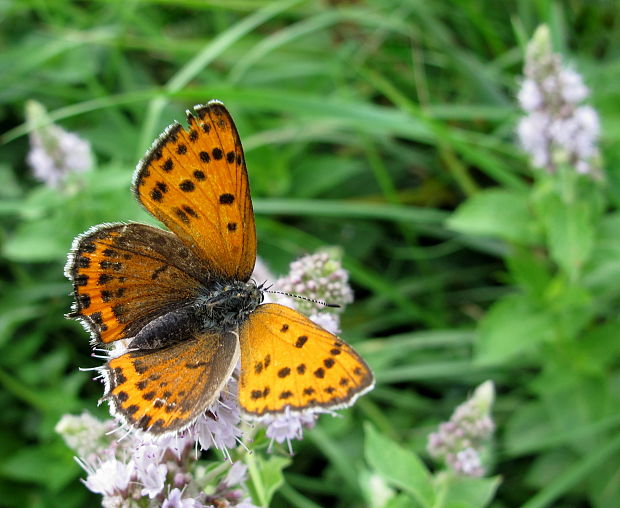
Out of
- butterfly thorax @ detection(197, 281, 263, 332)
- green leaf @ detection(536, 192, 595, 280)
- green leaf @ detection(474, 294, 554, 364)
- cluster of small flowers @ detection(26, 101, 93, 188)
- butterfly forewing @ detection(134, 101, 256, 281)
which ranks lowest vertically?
butterfly thorax @ detection(197, 281, 263, 332)

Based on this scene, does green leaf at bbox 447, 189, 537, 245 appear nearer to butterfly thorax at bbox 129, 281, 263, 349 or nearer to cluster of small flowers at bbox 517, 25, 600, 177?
cluster of small flowers at bbox 517, 25, 600, 177

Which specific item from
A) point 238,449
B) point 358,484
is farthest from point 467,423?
point 358,484

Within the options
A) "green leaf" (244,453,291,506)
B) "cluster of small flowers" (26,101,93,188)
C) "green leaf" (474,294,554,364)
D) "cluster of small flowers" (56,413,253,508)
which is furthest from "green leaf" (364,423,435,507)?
"cluster of small flowers" (26,101,93,188)

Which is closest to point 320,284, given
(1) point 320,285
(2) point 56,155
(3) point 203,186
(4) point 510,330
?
(1) point 320,285

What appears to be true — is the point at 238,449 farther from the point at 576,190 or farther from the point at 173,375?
the point at 576,190

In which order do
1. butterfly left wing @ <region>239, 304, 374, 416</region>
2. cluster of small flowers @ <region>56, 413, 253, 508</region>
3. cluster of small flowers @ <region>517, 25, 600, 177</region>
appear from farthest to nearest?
cluster of small flowers @ <region>517, 25, 600, 177</region> → cluster of small flowers @ <region>56, 413, 253, 508</region> → butterfly left wing @ <region>239, 304, 374, 416</region>

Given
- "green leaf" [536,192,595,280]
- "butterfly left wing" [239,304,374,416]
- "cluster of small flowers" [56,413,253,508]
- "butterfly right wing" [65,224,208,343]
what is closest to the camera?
"butterfly left wing" [239,304,374,416]

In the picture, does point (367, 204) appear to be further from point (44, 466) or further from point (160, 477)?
point (160, 477)
